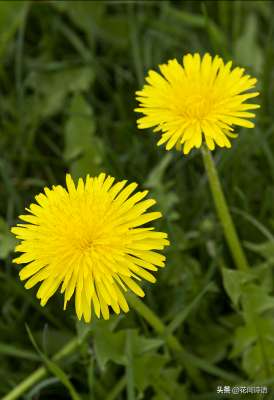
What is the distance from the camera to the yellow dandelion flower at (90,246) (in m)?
0.95

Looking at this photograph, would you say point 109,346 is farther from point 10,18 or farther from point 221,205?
point 10,18

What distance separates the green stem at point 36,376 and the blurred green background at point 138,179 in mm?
25

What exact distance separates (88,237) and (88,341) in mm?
428

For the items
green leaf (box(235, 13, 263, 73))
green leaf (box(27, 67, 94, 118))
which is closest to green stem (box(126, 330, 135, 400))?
green leaf (box(27, 67, 94, 118))

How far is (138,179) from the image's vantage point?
1.67 meters

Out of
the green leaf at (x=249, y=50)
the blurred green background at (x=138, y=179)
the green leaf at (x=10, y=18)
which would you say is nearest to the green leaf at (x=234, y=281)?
the blurred green background at (x=138, y=179)

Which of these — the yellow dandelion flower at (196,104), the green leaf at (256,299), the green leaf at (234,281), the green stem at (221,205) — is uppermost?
the yellow dandelion flower at (196,104)

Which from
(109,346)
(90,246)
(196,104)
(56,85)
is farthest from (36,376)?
(56,85)

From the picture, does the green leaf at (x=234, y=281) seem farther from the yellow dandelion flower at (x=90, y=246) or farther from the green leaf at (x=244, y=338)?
the yellow dandelion flower at (x=90, y=246)

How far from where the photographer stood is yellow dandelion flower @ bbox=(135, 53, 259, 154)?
105 centimetres

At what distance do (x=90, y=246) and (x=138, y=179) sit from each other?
69cm

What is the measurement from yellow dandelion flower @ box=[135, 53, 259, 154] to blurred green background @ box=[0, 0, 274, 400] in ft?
1.07

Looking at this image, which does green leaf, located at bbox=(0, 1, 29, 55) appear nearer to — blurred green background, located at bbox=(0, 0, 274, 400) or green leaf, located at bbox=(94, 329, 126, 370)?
blurred green background, located at bbox=(0, 0, 274, 400)

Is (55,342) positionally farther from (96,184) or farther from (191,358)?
(96,184)
